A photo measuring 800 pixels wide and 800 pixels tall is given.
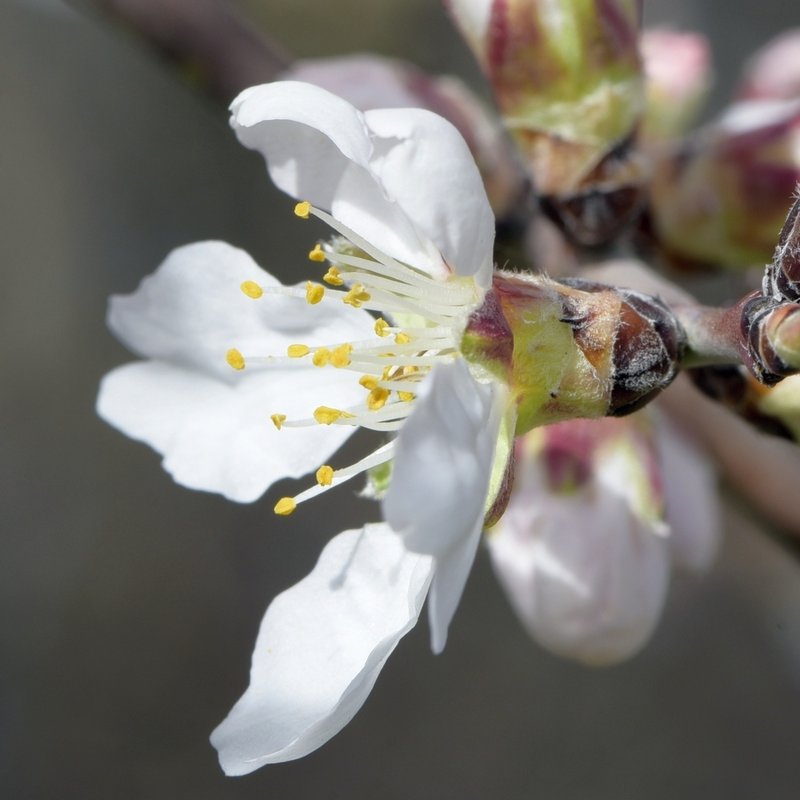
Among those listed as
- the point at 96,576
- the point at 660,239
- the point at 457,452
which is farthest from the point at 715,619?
the point at 457,452

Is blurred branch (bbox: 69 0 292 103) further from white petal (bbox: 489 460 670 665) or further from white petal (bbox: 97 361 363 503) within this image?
white petal (bbox: 489 460 670 665)

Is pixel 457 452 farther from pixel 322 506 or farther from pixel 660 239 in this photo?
pixel 322 506

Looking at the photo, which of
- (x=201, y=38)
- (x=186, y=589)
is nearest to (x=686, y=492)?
(x=201, y=38)

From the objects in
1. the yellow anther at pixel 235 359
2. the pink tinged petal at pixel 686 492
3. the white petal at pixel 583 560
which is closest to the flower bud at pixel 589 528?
the white petal at pixel 583 560

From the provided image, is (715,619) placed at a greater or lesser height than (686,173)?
lesser

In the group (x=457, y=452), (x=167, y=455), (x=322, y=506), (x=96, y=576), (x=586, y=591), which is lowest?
(x=96, y=576)

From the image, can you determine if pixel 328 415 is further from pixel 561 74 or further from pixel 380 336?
pixel 561 74
